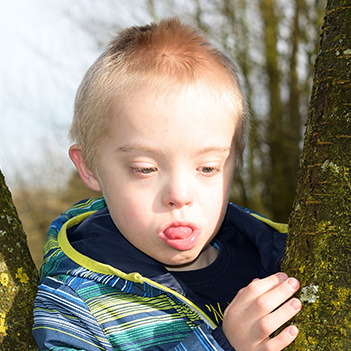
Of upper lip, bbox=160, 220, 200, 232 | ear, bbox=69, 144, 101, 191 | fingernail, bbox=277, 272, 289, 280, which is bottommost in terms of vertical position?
fingernail, bbox=277, 272, 289, 280

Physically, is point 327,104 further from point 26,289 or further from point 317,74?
point 26,289

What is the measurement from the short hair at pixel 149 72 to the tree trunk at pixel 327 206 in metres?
0.50

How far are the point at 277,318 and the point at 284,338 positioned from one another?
0.21 feet

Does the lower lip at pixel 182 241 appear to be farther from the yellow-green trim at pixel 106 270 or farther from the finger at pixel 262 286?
the finger at pixel 262 286

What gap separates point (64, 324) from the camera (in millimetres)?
1861

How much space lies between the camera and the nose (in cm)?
181

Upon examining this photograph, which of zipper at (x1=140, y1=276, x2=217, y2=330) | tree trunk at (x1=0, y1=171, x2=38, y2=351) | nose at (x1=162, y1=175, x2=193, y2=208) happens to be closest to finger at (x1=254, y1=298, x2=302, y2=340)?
zipper at (x1=140, y1=276, x2=217, y2=330)

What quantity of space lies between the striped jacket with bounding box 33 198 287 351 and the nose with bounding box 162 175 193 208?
0.31 metres

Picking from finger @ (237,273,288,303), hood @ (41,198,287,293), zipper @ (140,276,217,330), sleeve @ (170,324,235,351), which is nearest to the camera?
finger @ (237,273,288,303)

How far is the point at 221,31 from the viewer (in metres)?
9.90

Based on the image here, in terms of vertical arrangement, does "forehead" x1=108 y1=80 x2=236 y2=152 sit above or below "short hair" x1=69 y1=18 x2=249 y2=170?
below

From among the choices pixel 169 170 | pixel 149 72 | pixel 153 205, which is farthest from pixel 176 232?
pixel 149 72

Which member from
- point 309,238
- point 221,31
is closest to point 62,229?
point 309,238

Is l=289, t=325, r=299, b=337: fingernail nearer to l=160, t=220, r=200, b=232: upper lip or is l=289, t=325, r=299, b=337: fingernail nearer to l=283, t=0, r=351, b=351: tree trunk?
l=283, t=0, r=351, b=351: tree trunk
